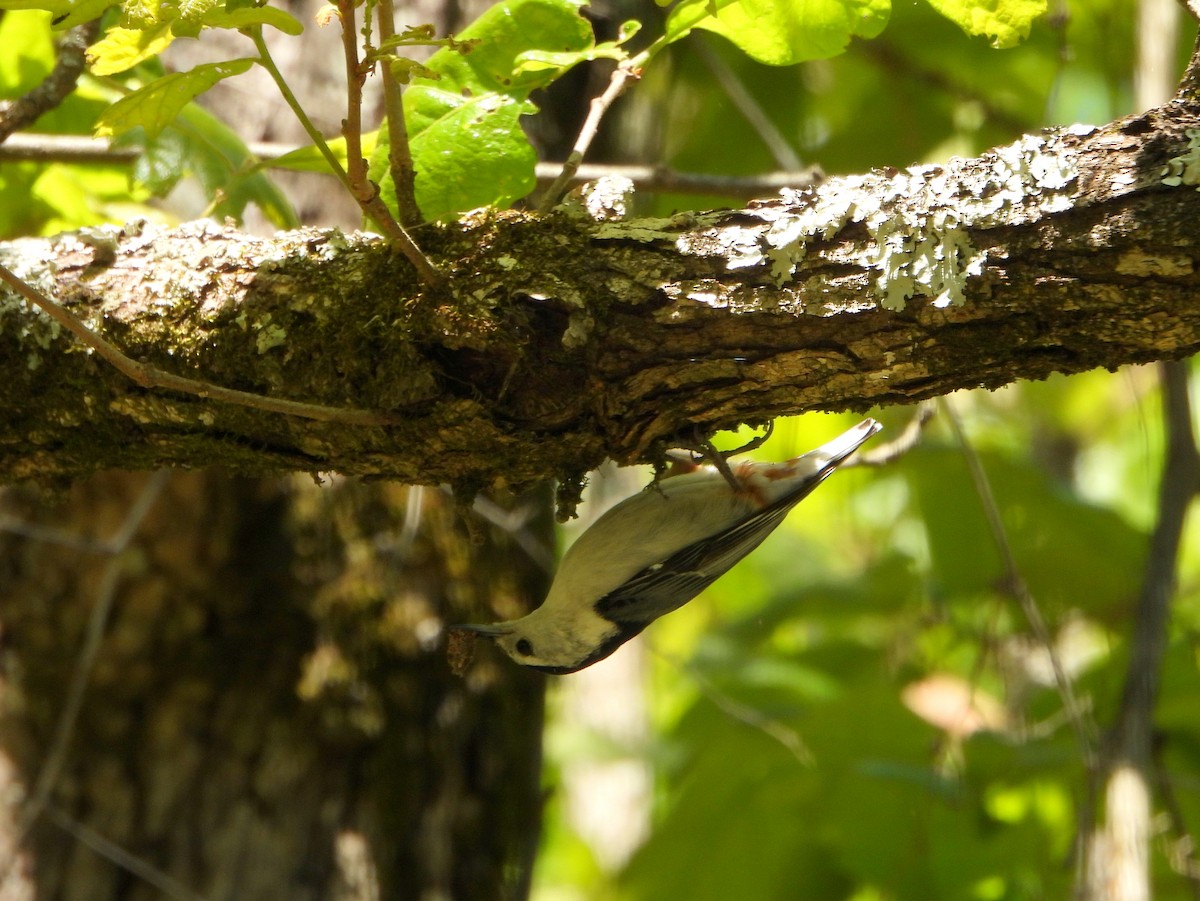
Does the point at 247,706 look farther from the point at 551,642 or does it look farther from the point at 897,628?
the point at 897,628

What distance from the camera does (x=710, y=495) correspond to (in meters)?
2.58

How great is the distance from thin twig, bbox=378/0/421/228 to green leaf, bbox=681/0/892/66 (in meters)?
0.48

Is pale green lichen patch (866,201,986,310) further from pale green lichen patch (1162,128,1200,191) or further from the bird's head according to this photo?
the bird's head

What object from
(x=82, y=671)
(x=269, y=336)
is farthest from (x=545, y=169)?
(x=82, y=671)

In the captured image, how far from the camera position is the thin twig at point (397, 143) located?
1.55 meters

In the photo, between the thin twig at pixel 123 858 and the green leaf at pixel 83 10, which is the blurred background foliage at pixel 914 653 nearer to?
the thin twig at pixel 123 858

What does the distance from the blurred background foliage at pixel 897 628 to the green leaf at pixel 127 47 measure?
2.05 ft

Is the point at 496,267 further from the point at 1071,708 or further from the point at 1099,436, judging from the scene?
the point at 1099,436

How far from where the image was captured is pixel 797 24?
5.55ft

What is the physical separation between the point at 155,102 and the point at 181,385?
1.35ft

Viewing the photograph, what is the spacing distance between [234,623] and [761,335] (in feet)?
7.11

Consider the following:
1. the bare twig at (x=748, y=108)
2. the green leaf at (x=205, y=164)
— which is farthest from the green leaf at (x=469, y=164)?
the bare twig at (x=748, y=108)

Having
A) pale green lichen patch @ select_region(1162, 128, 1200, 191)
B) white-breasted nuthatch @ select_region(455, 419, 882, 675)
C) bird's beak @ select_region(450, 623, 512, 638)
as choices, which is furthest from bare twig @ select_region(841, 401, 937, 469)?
pale green lichen patch @ select_region(1162, 128, 1200, 191)

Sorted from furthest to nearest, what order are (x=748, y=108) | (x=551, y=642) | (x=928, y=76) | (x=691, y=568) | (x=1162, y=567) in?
1. (x=928, y=76)
2. (x=748, y=108)
3. (x=1162, y=567)
4. (x=551, y=642)
5. (x=691, y=568)
